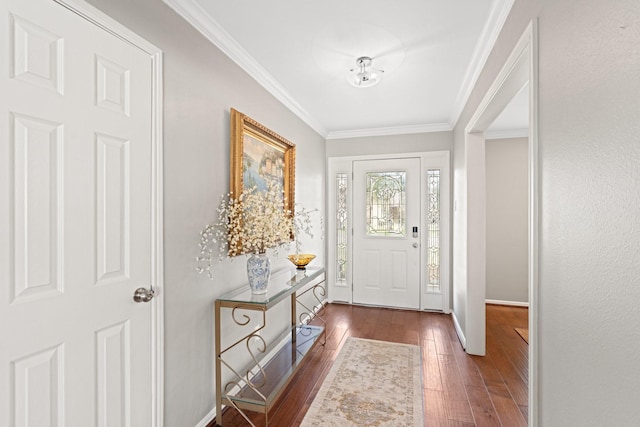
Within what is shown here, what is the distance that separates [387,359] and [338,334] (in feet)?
2.34

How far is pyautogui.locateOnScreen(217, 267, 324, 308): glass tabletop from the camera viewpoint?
6.23 ft

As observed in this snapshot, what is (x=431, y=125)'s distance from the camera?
4.00m

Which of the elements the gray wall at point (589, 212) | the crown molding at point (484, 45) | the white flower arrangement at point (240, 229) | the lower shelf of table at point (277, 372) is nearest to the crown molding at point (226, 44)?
the white flower arrangement at point (240, 229)

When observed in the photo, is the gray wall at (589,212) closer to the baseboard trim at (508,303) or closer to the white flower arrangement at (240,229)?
the white flower arrangement at (240,229)

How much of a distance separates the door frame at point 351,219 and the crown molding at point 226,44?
1.45 metres

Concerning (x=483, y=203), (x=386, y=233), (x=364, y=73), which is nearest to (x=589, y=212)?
(x=364, y=73)

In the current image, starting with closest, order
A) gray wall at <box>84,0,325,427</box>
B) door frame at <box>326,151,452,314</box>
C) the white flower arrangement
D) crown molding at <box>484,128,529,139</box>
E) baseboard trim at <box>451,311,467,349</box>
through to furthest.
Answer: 1. gray wall at <box>84,0,325,427</box>
2. the white flower arrangement
3. baseboard trim at <box>451,311,467,349</box>
4. door frame at <box>326,151,452,314</box>
5. crown molding at <box>484,128,529,139</box>
